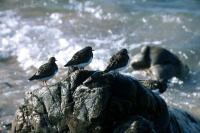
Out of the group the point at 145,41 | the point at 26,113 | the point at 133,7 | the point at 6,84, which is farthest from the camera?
the point at 133,7

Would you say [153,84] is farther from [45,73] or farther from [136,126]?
[136,126]

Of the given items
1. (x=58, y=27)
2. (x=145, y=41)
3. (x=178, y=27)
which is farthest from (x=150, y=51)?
(x=58, y=27)

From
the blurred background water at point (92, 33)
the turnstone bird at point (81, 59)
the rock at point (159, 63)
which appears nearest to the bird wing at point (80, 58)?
the turnstone bird at point (81, 59)

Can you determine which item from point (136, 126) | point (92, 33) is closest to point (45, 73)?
point (136, 126)

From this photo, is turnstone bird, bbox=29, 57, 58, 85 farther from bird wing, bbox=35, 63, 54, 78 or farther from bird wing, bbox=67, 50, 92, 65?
bird wing, bbox=67, 50, 92, 65

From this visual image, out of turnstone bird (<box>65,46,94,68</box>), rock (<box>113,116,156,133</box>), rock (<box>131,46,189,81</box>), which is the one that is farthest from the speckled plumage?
rock (<box>131,46,189,81</box>)

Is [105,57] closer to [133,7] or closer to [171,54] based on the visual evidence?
[171,54]
